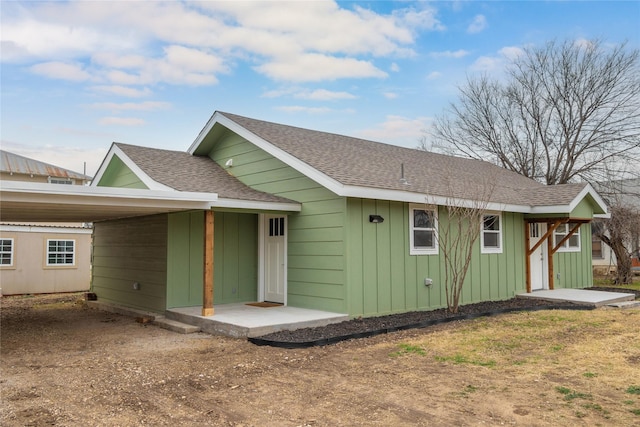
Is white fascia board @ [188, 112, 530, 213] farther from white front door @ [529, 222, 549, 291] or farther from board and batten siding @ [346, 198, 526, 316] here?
white front door @ [529, 222, 549, 291]

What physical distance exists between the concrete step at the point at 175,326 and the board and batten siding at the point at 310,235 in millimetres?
2182

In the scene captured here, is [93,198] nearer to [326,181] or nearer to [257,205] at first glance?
[257,205]

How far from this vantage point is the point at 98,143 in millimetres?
Answer: 19688

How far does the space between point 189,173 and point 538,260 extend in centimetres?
951

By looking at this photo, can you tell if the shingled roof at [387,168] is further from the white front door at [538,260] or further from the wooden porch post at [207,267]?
the wooden porch post at [207,267]

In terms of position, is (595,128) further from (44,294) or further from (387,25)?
(44,294)

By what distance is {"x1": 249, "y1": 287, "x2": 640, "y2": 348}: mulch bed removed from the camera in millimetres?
7082

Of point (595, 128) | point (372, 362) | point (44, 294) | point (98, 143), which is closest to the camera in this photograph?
point (372, 362)

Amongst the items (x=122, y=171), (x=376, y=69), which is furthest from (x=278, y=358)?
(x=376, y=69)

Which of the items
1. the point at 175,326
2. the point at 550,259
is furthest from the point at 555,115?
the point at 175,326

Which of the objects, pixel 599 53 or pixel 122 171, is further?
pixel 599 53

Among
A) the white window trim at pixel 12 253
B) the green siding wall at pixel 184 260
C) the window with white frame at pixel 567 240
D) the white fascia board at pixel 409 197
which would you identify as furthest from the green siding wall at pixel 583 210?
the white window trim at pixel 12 253

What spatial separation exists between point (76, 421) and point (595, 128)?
2340 cm

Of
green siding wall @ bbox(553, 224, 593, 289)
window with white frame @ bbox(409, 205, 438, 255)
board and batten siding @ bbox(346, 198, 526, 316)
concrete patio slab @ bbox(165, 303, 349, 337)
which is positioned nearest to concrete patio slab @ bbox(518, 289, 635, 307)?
green siding wall @ bbox(553, 224, 593, 289)
